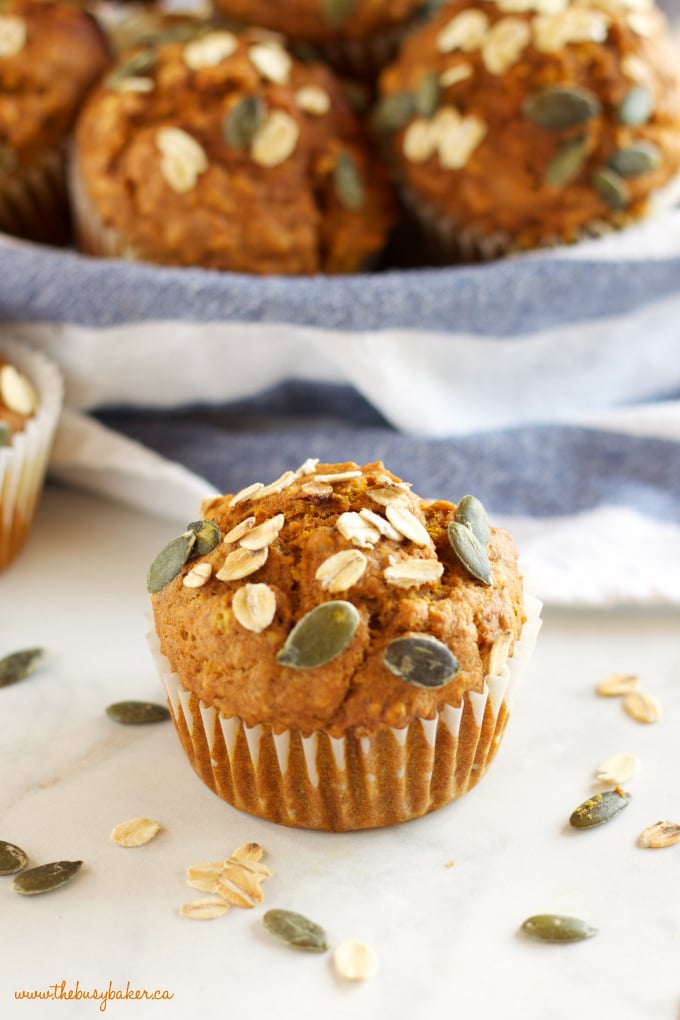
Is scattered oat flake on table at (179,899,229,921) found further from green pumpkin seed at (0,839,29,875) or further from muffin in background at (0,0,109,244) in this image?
muffin in background at (0,0,109,244)

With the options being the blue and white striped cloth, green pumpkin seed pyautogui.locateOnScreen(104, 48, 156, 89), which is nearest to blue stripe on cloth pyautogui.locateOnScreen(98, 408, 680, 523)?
the blue and white striped cloth

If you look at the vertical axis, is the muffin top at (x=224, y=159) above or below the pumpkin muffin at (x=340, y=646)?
above

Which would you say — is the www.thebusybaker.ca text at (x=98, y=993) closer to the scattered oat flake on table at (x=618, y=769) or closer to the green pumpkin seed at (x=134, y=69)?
the scattered oat flake on table at (x=618, y=769)

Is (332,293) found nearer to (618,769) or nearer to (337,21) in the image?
(337,21)

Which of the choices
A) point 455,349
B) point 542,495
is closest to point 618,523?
point 542,495

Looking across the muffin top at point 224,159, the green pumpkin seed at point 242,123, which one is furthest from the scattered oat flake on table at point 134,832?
the green pumpkin seed at point 242,123
